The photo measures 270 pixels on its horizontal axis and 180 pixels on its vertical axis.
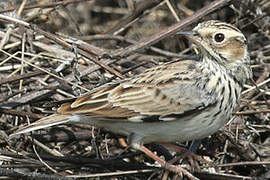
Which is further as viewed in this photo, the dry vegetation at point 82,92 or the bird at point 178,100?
the dry vegetation at point 82,92

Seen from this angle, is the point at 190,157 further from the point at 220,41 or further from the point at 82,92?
the point at 82,92

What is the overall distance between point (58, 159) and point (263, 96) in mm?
1988

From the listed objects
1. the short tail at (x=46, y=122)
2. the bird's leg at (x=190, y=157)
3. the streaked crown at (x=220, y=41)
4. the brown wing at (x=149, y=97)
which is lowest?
the bird's leg at (x=190, y=157)

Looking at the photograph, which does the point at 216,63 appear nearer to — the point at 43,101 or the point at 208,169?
the point at 208,169

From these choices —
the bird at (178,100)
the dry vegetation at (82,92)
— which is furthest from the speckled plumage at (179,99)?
the dry vegetation at (82,92)

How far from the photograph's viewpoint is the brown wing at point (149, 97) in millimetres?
4844

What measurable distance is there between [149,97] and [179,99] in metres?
0.26

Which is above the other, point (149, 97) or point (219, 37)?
point (219, 37)

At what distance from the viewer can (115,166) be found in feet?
16.7

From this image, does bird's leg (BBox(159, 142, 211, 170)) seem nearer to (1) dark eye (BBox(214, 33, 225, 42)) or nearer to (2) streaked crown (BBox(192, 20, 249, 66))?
(2) streaked crown (BBox(192, 20, 249, 66))

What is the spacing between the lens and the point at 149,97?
→ 496 cm

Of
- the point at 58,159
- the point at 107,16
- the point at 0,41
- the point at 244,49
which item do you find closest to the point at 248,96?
the point at 244,49

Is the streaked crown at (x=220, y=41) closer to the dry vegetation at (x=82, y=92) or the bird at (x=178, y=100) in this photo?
the bird at (x=178, y=100)

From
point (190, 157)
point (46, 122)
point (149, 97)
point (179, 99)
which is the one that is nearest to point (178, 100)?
point (179, 99)
